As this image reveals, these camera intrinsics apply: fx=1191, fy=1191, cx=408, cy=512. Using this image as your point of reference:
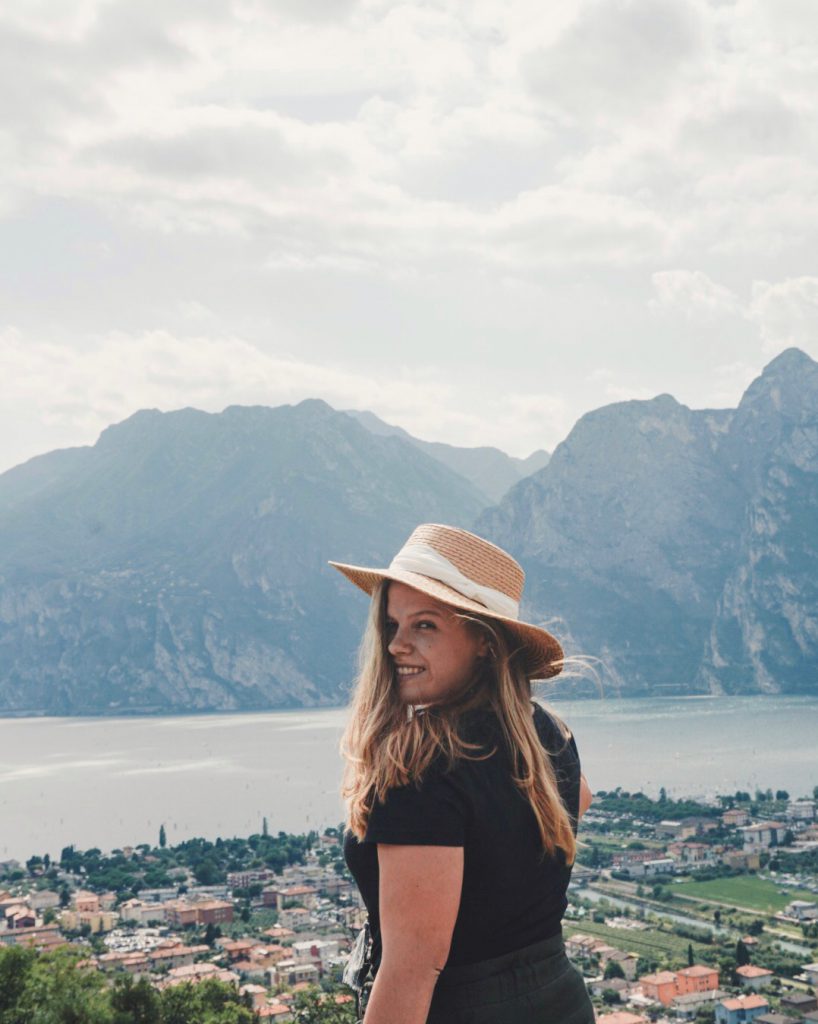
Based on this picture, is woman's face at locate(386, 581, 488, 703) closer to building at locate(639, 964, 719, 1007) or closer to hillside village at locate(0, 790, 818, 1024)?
hillside village at locate(0, 790, 818, 1024)

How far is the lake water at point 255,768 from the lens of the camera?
1844 inches

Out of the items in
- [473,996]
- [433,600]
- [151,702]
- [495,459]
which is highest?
[495,459]

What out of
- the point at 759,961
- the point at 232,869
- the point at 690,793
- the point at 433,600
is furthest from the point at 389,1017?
the point at 690,793

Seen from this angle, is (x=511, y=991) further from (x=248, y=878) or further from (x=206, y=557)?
(x=206, y=557)

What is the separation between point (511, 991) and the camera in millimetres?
1167

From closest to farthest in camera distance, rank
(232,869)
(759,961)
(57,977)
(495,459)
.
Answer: (57,977), (759,961), (232,869), (495,459)

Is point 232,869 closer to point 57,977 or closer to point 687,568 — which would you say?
point 57,977

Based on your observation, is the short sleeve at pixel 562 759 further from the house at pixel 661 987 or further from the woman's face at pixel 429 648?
the house at pixel 661 987


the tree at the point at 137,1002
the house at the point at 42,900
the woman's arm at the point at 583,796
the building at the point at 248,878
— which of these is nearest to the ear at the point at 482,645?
A: the woman's arm at the point at 583,796

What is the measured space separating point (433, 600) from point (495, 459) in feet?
606

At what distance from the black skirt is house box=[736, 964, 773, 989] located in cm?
2103

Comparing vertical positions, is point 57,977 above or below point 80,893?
above

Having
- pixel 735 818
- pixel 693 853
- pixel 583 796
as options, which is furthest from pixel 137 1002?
pixel 735 818

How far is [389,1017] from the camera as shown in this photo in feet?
3.54
